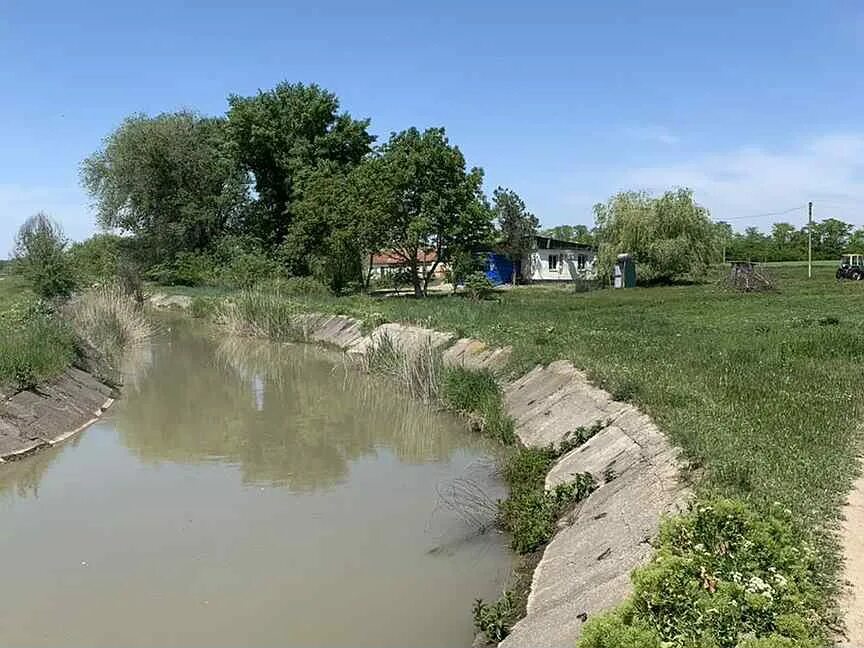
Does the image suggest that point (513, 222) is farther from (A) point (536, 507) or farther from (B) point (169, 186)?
(A) point (536, 507)

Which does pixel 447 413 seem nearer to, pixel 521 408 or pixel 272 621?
pixel 521 408

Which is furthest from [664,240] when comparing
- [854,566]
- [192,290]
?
[854,566]

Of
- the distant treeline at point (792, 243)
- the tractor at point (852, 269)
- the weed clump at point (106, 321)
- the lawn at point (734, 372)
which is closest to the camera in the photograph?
the lawn at point (734, 372)

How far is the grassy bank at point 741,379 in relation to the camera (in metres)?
6.18

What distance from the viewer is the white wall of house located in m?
52.4

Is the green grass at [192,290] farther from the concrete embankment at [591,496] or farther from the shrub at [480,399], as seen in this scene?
the concrete embankment at [591,496]

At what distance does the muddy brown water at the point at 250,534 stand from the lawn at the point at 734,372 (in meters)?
2.31

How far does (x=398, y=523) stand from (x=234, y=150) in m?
41.2

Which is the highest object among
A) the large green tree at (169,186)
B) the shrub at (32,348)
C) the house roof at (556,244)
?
the large green tree at (169,186)

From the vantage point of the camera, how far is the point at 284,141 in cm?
4647

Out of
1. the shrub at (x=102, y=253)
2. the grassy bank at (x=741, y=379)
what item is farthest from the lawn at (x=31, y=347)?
the shrub at (x=102, y=253)

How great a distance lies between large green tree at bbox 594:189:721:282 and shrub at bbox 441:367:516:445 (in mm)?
30630

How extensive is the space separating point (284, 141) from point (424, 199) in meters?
14.7

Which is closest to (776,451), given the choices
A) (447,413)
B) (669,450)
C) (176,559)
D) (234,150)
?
(669,450)
